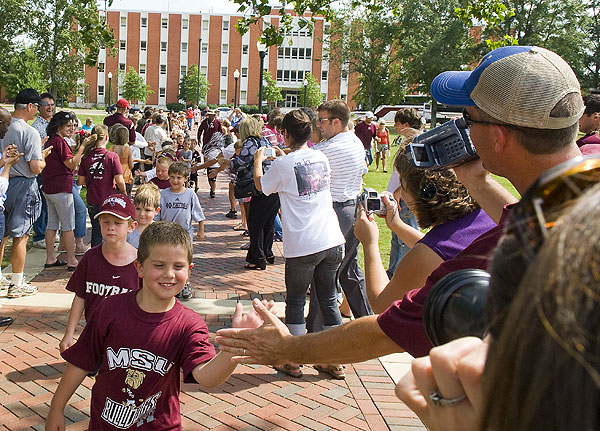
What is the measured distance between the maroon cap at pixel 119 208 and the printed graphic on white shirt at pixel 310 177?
150 centimetres

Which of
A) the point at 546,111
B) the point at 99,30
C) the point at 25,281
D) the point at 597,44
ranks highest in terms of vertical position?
the point at 597,44

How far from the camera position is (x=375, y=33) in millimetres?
69938

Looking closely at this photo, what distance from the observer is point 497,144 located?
6.55 feet

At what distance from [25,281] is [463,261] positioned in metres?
7.00

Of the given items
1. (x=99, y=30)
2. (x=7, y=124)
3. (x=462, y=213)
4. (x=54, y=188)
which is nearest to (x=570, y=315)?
(x=462, y=213)

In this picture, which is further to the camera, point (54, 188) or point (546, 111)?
point (54, 188)

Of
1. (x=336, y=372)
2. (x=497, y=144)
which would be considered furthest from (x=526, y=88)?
(x=336, y=372)

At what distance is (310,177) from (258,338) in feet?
11.1

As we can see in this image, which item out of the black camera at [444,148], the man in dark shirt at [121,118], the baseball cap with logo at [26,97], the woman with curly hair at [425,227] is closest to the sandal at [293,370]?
the woman with curly hair at [425,227]

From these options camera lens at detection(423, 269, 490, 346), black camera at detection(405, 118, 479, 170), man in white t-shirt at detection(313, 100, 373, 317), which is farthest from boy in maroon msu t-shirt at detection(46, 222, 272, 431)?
man in white t-shirt at detection(313, 100, 373, 317)

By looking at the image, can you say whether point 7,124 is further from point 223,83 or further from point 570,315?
point 223,83

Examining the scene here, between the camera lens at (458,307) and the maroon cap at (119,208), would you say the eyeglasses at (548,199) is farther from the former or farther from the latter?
the maroon cap at (119,208)

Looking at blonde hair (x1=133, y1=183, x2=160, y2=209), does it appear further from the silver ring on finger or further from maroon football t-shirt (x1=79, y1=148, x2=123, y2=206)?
the silver ring on finger

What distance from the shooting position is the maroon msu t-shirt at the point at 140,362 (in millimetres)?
2854
